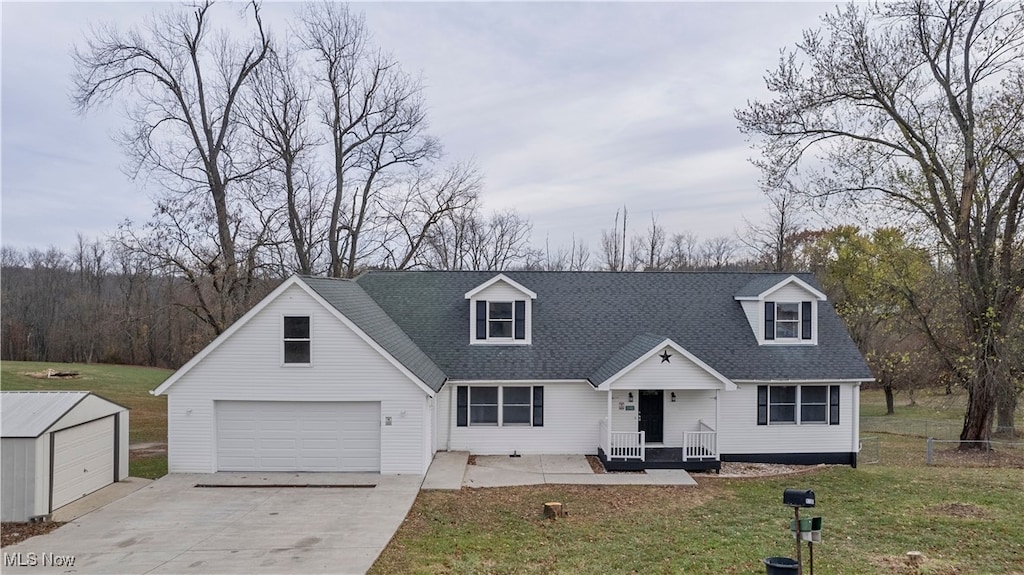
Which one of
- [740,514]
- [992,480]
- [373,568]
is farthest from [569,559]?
[992,480]

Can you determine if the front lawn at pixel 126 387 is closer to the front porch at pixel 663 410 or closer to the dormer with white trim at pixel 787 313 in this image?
the front porch at pixel 663 410

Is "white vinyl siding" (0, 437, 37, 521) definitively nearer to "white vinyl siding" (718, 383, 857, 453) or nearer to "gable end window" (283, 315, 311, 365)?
"gable end window" (283, 315, 311, 365)

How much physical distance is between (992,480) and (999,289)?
736 centimetres

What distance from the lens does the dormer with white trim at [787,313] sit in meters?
19.5

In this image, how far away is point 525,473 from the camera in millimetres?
16438

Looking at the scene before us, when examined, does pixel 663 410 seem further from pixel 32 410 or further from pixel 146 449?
pixel 146 449

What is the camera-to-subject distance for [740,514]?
12852mm

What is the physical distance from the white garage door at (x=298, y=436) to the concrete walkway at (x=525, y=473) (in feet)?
6.58

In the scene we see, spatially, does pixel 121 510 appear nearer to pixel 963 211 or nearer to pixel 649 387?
pixel 649 387

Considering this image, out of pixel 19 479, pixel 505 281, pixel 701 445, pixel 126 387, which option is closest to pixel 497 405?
pixel 505 281

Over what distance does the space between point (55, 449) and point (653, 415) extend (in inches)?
579

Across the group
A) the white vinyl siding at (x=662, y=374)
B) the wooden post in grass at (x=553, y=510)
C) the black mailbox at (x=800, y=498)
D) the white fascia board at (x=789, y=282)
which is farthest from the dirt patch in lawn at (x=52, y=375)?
the black mailbox at (x=800, y=498)

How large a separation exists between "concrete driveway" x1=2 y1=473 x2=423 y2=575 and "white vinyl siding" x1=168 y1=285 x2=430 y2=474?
0.81 metres

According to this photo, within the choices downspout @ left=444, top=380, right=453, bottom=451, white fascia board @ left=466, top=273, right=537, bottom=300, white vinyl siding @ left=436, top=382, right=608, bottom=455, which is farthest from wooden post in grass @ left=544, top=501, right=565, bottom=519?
white fascia board @ left=466, top=273, right=537, bottom=300
